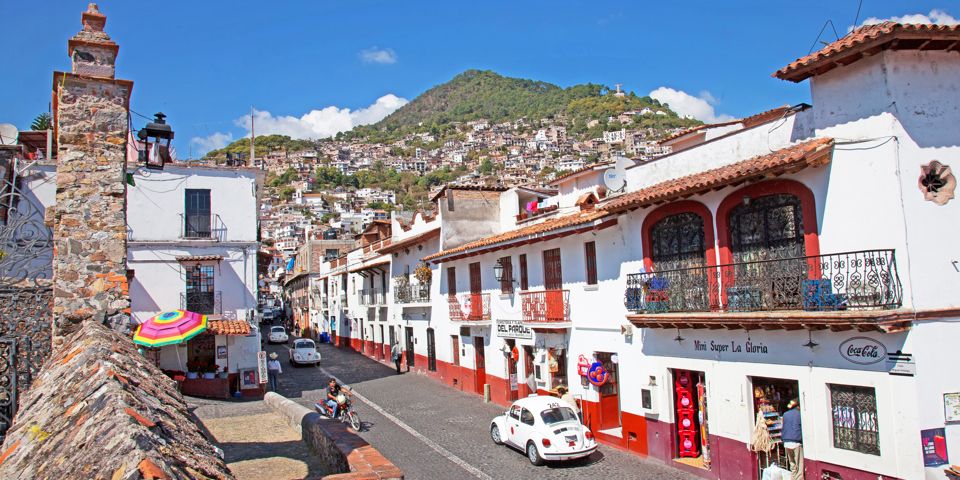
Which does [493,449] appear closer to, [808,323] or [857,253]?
[808,323]

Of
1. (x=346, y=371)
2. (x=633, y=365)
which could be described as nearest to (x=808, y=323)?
(x=633, y=365)

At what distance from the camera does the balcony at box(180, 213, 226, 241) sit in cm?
2350

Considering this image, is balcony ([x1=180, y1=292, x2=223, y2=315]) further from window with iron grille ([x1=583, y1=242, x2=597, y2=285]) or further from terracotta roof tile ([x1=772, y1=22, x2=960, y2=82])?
terracotta roof tile ([x1=772, y1=22, x2=960, y2=82])

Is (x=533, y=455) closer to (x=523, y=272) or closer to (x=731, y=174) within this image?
(x=523, y=272)

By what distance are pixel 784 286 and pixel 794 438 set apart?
9.48 ft

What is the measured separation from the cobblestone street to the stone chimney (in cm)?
848

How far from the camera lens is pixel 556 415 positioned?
14.9 metres

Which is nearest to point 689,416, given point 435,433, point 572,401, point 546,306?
point 572,401

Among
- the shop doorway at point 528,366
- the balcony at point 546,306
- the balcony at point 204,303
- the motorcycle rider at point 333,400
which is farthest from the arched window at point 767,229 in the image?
the balcony at point 204,303

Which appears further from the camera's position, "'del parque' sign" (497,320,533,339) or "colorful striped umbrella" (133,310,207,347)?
"'del parque' sign" (497,320,533,339)

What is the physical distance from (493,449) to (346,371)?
699 inches

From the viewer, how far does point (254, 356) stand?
23.7 meters

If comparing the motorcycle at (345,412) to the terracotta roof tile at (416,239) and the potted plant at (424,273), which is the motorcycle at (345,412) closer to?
the terracotta roof tile at (416,239)

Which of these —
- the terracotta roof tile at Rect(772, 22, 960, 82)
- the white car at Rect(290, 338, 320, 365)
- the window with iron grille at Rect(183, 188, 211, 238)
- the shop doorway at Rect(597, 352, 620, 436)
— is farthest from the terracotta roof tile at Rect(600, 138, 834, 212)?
the white car at Rect(290, 338, 320, 365)
